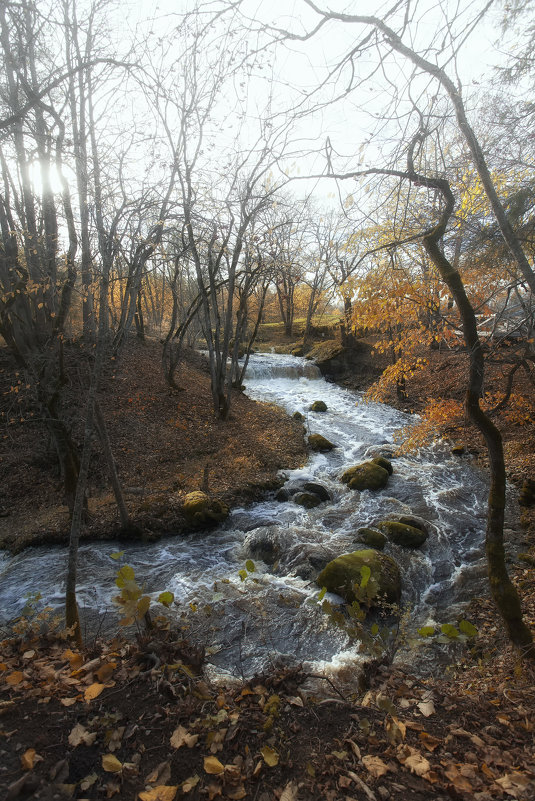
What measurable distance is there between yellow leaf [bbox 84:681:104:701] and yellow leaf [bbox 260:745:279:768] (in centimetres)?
118

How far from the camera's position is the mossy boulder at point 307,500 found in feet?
29.4

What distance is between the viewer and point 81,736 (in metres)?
2.25

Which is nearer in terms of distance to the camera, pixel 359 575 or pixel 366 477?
pixel 359 575

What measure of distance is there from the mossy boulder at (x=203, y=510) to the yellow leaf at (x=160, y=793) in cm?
609

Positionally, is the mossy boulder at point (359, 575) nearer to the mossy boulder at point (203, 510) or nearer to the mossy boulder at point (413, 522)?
the mossy boulder at point (413, 522)

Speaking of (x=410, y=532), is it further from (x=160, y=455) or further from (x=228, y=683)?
(x=160, y=455)

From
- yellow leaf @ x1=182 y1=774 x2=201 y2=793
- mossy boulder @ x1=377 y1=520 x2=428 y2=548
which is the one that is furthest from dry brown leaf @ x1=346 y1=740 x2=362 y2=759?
mossy boulder @ x1=377 y1=520 x2=428 y2=548

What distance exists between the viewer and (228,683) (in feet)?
11.7

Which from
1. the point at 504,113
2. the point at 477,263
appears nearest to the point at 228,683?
the point at 477,263

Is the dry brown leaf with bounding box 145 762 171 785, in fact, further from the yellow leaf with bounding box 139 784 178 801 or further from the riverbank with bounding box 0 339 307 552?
the riverbank with bounding box 0 339 307 552

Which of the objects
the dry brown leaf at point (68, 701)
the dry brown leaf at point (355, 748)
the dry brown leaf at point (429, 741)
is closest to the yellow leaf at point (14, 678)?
the dry brown leaf at point (68, 701)

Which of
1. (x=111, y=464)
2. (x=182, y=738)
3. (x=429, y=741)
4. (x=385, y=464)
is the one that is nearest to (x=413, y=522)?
(x=385, y=464)

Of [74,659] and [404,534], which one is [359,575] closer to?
[404,534]

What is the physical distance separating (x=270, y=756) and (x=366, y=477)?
312 inches
